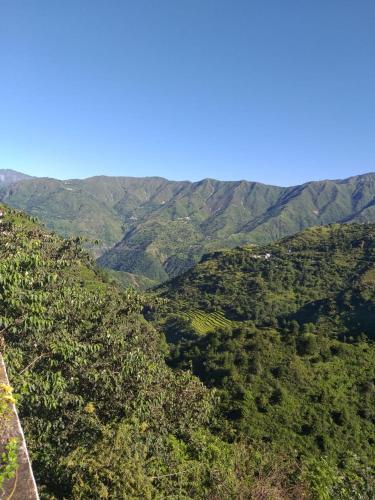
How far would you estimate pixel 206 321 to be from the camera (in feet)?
470

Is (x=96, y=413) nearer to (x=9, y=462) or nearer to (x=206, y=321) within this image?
(x=9, y=462)

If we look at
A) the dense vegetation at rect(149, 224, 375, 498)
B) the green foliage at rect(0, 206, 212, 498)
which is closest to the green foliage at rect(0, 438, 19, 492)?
the green foliage at rect(0, 206, 212, 498)

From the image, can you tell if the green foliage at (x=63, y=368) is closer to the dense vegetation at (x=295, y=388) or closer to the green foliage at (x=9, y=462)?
the green foliage at (x=9, y=462)

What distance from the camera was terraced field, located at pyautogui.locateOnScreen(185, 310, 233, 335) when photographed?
13202 centimetres

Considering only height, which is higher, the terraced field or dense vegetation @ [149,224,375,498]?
dense vegetation @ [149,224,375,498]

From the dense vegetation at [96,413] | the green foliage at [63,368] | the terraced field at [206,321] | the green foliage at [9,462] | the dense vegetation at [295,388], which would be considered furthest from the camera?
the terraced field at [206,321]

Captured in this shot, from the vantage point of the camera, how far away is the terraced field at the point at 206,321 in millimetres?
132025

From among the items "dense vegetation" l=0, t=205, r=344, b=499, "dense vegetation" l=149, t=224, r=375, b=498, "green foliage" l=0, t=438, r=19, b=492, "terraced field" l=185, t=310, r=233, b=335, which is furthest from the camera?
"terraced field" l=185, t=310, r=233, b=335

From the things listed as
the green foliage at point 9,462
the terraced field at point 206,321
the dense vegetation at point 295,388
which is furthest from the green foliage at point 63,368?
the terraced field at point 206,321

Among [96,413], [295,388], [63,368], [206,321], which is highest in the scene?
[63,368]

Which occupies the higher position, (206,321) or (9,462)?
(9,462)

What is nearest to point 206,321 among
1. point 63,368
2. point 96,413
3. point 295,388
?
point 295,388

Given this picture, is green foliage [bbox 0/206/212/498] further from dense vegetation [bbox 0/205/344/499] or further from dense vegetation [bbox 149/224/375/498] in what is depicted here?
dense vegetation [bbox 149/224/375/498]

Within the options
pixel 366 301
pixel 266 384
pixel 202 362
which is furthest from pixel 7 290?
A: pixel 366 301
